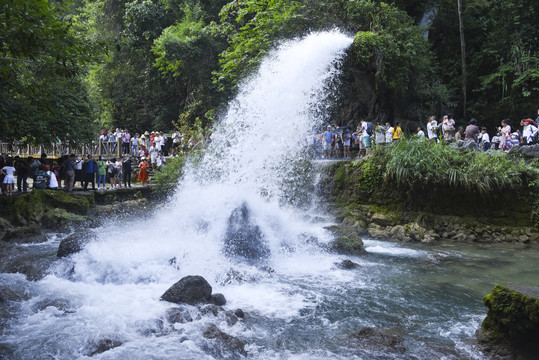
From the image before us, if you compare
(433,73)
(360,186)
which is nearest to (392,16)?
(433,73)

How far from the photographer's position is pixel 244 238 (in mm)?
10680

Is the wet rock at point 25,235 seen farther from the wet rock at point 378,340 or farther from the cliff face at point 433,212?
the wet rock at point 378,340

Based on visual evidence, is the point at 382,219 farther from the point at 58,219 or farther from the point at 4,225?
the point at 4,225

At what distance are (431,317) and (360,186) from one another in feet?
30.6

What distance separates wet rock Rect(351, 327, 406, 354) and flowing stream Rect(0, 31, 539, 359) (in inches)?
1.0

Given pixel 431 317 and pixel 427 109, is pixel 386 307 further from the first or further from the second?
pixel 427 109

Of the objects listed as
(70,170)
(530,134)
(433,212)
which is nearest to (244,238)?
(433,212)

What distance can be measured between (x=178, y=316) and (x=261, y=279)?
2624mm

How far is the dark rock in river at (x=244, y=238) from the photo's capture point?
34.2 ft

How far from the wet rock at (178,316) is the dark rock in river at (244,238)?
3665mm

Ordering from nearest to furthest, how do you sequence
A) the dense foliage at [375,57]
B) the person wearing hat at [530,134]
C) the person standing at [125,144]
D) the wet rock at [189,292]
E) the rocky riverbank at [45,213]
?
1. the wet rock at [189,292]
2. the rocky riverbank at [45,213]
3. the person wearing hat at [530,134]
4. the dense foliage at [375,57]
5. the person standing at [125,144]

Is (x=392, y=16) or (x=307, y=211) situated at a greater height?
(x=392, y=16)

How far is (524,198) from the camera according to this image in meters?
13.5

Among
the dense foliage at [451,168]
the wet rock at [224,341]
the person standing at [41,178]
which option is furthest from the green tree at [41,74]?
the dense foliage at [451,168]
